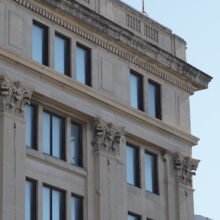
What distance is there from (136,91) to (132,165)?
3869 mm

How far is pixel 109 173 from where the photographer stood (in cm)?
5656

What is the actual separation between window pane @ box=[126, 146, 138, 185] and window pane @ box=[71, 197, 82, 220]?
4272 millimetres

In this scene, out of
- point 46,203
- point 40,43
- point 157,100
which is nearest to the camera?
point 46,203

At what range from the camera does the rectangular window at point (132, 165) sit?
58750 mm

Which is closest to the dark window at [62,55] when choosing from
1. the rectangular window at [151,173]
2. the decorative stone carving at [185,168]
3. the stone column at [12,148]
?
the stone column at [12,148]

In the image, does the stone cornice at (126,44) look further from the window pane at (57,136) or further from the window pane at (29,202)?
the window pane at (29,202)

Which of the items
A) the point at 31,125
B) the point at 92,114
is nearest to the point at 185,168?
the point at 92,114

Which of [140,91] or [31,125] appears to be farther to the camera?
[140,91]

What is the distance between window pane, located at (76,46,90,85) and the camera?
56469 millimetres

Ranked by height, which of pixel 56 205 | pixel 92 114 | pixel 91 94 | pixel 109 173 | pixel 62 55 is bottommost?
pixel 56 205

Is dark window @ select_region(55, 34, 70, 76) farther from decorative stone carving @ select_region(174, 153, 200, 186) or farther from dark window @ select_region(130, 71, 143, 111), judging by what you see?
decorative stone carving @ select_region(174, 153, 200, 186)

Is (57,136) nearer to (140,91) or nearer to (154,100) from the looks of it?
(140,91)

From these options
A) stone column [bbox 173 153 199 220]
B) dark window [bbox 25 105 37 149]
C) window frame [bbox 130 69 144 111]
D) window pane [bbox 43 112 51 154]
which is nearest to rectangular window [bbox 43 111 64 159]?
window pane [bbox 43 112 51 154]

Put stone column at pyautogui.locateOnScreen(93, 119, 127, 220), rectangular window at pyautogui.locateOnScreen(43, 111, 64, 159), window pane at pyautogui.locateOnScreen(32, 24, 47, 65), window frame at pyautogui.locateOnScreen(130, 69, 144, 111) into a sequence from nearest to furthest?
1. rectangular window at pyautogui.locateOnScreen(43, 111, 64, 159)
2. window pane at pyautogui.locateOnScreen(32, 24, 47, 65)
3. stone column at pyautogui.locateOnScreen(93, 119, 127, 220)
4. window frame at pyautogui.locateOnScreen(130, 69, 144, 111)
